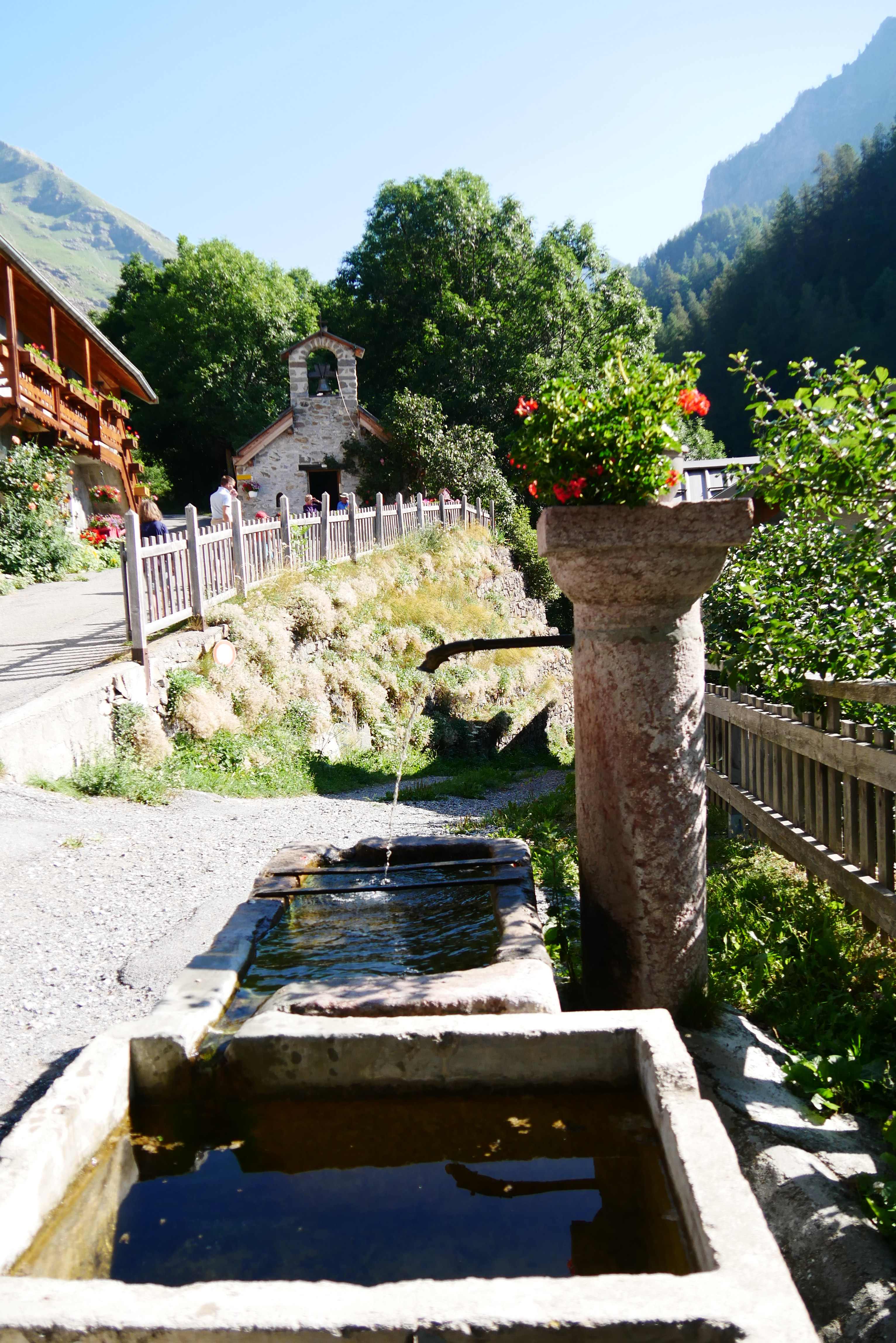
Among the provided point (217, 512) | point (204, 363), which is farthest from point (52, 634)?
point (204, 363)

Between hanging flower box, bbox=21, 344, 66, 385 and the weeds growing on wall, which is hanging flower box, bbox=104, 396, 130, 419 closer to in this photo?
hanging flower box, bbox=21, 344, 66, 385

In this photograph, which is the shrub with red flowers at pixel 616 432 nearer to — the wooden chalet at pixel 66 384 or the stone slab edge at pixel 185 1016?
the stone slab edge at pixel 185 1016

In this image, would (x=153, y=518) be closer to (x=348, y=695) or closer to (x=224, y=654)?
(x=348, y=695)

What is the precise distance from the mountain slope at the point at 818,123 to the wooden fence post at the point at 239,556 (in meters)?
196

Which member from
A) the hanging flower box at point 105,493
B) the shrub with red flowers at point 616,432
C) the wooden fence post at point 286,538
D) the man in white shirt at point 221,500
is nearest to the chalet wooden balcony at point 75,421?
the hanging flower box at point 105,493

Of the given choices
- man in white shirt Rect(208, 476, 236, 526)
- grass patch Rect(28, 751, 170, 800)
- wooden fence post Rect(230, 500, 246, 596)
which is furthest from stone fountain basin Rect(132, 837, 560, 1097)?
man in white shirt Rect(208, 476, 236, 526)

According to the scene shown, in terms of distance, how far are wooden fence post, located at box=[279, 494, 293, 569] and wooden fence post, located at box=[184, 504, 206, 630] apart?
2.82 metres

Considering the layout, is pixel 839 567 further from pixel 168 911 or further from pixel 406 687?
pixel 406 687

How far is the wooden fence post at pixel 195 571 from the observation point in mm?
10086

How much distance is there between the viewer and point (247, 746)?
9.96 meters

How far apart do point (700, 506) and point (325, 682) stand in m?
9.93

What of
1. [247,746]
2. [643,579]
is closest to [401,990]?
[643,579]

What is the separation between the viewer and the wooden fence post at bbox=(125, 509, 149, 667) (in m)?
8.88

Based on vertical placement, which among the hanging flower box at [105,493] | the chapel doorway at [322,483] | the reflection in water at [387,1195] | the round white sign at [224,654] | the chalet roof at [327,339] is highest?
the chalet roof at [327,339]
